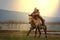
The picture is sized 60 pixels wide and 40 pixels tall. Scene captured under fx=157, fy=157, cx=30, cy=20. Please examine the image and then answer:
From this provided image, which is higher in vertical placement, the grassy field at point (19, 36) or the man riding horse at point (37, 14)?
the man riding horse at point (37, 14)

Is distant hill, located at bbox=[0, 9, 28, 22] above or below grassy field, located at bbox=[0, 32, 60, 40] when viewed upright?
above

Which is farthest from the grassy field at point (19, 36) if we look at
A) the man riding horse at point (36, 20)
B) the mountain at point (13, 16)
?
the mountain at point (13, 16)

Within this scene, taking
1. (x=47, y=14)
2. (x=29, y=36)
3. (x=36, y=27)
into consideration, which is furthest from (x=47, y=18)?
(x=29, y=36)

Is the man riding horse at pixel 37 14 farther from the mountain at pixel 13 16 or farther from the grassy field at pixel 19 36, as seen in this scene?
the grassy field at pixel 19 36

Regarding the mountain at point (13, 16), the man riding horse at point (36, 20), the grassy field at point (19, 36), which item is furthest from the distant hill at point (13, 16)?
the grassy field at point (19, 36)

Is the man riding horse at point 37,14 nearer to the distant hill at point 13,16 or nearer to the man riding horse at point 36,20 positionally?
the man riding horse at point 36,20

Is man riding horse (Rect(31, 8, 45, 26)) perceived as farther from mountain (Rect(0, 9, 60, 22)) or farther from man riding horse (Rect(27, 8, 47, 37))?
mountain (Rect(0, 9, 60, 22))

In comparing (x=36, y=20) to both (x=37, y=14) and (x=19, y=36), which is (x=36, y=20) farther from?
(x=19, y=36)

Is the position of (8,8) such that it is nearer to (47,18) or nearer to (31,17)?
(31,17)

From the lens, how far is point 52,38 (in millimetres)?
3822

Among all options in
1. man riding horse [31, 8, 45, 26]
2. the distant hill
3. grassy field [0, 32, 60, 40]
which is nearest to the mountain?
the distant hill

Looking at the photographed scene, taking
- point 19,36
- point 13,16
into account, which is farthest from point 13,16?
point 19,36

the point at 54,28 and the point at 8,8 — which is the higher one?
the point at 8,8

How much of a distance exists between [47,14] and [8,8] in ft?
3.22
